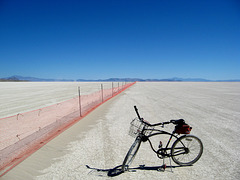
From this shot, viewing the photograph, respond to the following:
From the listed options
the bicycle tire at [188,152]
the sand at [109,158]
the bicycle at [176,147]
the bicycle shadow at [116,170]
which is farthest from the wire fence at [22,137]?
the bicycle tire at [188,152]

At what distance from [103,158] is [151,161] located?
1.25 m

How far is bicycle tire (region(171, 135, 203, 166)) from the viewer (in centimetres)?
335

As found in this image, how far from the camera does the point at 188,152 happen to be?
3340 millimetres

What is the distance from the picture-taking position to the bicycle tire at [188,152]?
11.0ft

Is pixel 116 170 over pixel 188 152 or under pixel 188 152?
under

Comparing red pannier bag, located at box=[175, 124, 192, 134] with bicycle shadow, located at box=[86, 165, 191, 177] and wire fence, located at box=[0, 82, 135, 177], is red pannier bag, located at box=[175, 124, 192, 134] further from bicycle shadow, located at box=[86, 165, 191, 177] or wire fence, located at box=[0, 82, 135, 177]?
wire fence, located at box=[0, 82, 135, 177]

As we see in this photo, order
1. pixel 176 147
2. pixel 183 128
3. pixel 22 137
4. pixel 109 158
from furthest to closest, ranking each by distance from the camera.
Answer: pixel 22 137
pixel 109 158
pixel 176 147
pixel 183 128

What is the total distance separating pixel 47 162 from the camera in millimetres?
3674

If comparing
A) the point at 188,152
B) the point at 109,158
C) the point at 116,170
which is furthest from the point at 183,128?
the point at 109,158

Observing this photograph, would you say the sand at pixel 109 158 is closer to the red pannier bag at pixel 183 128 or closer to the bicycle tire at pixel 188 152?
the bicycle tire at pixel 188 152

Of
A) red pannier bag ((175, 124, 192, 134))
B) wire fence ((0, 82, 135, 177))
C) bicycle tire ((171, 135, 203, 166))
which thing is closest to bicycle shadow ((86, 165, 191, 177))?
bicycle tire ((171, 135, 203, 166))

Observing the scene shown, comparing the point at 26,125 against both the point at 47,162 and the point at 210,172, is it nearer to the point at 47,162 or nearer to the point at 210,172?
the point at 47,162

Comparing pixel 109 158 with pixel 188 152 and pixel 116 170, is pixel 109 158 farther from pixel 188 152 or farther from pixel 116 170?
pixel 188 152

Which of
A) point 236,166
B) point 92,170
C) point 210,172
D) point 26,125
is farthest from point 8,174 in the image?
point 236,166
